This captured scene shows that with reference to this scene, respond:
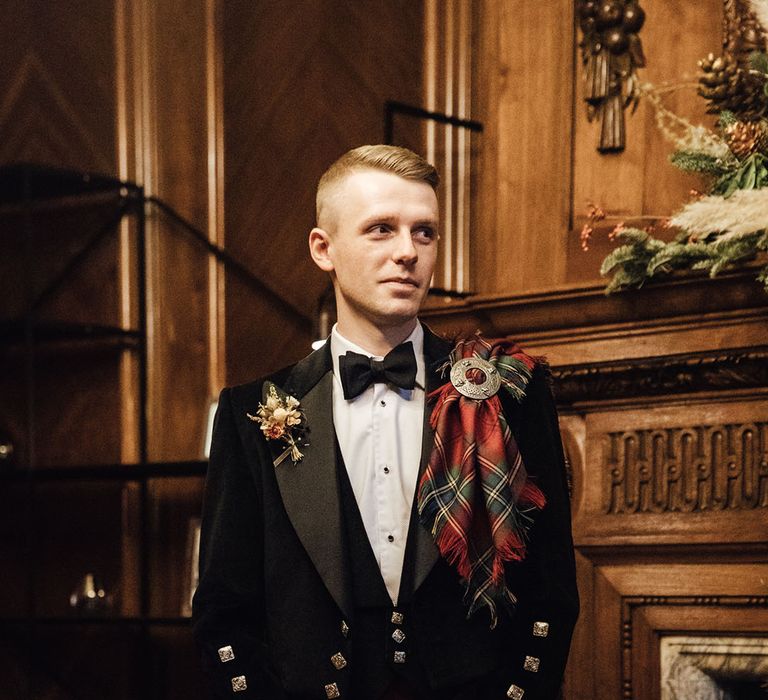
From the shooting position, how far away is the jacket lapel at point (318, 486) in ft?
6.74

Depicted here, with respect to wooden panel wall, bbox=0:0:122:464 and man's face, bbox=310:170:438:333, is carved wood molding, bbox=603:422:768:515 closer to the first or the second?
man's face, bbox=310:170:438:333

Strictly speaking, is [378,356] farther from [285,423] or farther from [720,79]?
[720,79]

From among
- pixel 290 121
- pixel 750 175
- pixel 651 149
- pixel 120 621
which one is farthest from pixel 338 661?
pixel 290 121

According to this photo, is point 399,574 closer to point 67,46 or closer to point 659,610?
point 659,610

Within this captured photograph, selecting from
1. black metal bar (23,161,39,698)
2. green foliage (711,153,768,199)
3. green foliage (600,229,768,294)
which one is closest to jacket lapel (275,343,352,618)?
green foliage (600,229,768,294)

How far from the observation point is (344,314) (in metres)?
2.22

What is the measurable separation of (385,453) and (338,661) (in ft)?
1.04

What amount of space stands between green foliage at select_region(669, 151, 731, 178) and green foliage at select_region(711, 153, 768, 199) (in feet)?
0.12

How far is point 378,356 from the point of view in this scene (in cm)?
219

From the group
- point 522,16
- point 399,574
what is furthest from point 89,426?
point 399,574

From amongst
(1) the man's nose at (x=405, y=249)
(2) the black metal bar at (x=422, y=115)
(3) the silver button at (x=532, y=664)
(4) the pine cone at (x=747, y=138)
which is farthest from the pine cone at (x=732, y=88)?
(3) the silver button at (x=532, y=664)

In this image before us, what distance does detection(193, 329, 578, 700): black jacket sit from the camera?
6.70ft

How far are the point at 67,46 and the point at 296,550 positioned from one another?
3349mm

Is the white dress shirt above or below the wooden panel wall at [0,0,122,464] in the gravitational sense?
below
